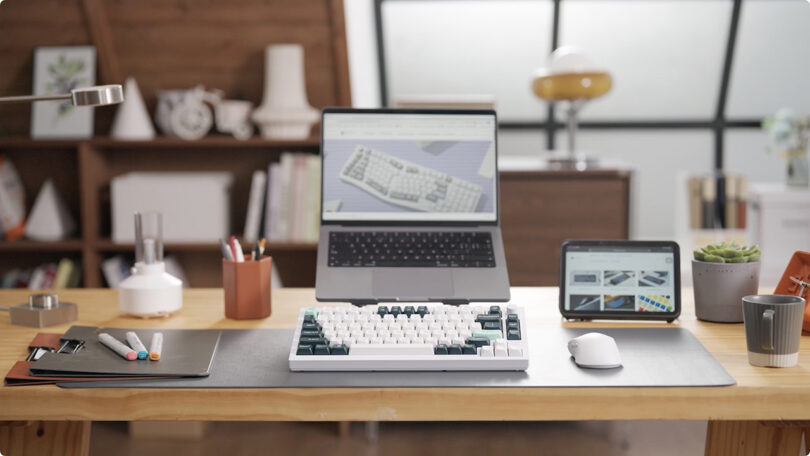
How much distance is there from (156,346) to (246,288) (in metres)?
0.25

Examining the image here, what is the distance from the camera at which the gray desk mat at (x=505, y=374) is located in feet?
3.91

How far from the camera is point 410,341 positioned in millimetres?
1280

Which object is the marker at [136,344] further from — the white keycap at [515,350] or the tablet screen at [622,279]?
the tablet screen at [622,279]

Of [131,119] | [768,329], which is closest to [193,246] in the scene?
[131,119]

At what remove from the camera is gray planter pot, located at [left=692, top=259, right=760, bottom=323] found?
4.94 feet

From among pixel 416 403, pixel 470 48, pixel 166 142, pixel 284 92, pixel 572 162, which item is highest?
pixel 470 48

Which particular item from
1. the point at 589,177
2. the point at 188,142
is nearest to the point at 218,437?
the point at 188,142

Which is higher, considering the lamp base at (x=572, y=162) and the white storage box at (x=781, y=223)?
the lamp base at (x=572, y=162)

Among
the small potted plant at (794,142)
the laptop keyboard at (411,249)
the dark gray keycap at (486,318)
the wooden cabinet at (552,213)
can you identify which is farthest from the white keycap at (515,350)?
the small potted plant at (794,142)

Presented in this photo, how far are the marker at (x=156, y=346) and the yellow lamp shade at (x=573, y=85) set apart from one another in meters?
2.31

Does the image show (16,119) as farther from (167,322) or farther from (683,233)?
(683,233)

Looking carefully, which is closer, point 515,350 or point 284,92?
point 515,350

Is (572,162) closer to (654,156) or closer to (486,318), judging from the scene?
(654,156)

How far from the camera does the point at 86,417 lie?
3.89 ft
